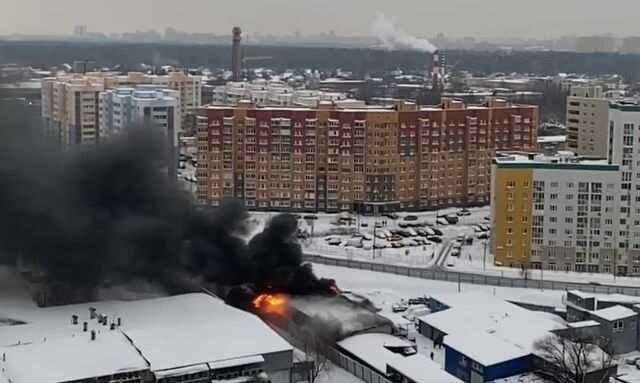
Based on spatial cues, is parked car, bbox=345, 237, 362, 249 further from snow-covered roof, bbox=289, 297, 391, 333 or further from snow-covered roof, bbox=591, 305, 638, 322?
snow-covered roof, bbox=591, 305, 638, 322

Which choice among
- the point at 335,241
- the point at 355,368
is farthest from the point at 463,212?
the point at 355,368

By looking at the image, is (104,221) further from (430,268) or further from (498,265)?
(498,265)

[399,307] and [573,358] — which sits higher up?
[573,358]

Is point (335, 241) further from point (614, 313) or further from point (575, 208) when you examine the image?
point (614, 313)

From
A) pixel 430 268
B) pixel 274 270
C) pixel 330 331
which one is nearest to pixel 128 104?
pixel 430 268

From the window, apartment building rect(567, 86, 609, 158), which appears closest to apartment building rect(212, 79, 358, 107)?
apartment building rect(567, 86, 609, 158)

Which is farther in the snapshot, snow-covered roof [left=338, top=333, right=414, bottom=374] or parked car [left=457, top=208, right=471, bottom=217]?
parked car [left=457, top=208, right=471, bottom=217]
